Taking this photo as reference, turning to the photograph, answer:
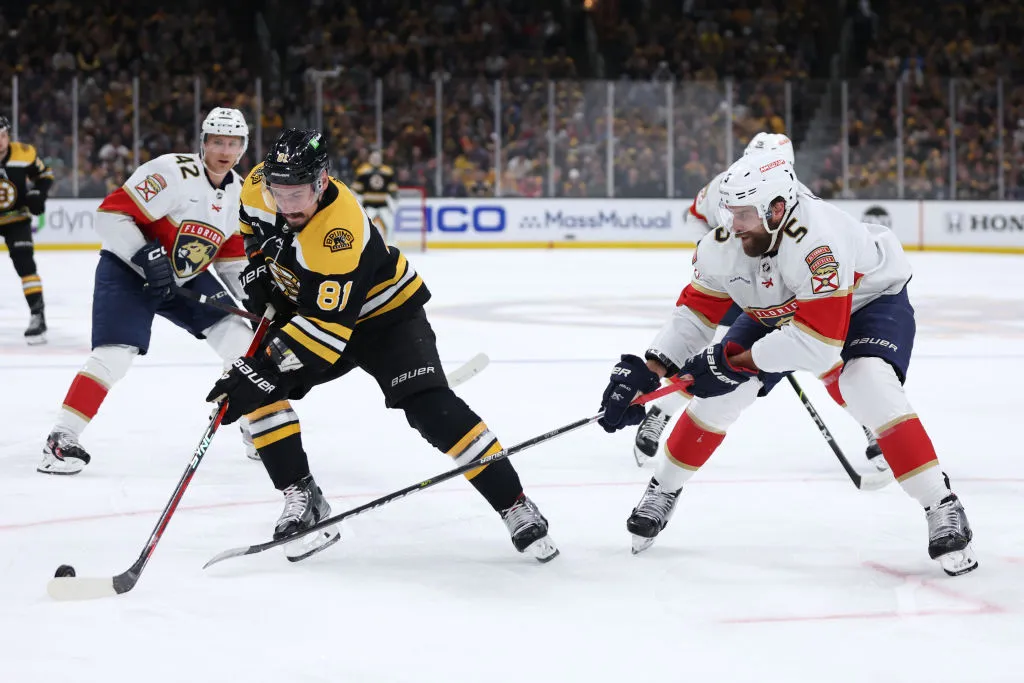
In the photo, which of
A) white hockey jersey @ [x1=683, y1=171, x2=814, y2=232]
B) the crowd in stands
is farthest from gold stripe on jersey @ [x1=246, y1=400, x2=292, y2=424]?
the crowd in stands

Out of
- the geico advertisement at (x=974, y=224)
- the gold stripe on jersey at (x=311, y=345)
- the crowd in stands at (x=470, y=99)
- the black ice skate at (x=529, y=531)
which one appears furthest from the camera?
the crowd in stands at (x=470, y=99)

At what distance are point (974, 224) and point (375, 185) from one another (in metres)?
6.57

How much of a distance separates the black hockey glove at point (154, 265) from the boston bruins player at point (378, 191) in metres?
10.2

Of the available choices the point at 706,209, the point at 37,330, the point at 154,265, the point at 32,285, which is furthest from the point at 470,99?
the point at 154,265

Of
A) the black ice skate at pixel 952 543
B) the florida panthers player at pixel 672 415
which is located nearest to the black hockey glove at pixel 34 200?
the florida panthers player at pixel 672 415

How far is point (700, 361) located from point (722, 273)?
21 cm

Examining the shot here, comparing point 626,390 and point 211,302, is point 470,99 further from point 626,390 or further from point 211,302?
point 626,390

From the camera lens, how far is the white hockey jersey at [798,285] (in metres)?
2.67

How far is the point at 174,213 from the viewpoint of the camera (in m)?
4.02

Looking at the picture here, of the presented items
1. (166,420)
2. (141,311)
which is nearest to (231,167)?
(141,311)

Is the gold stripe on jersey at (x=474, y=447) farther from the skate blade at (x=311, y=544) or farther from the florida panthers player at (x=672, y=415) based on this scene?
the florida panthers player at (x=672, y=415)

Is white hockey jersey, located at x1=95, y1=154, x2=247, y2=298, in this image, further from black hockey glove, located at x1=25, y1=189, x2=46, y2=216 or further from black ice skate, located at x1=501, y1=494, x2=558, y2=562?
black hockey glove, located at x1=25, y1=189, x2=46, y2=216

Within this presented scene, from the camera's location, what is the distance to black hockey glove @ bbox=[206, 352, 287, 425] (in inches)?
106

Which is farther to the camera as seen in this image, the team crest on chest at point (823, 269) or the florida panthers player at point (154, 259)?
the florida panthers player at point (154, 259)
